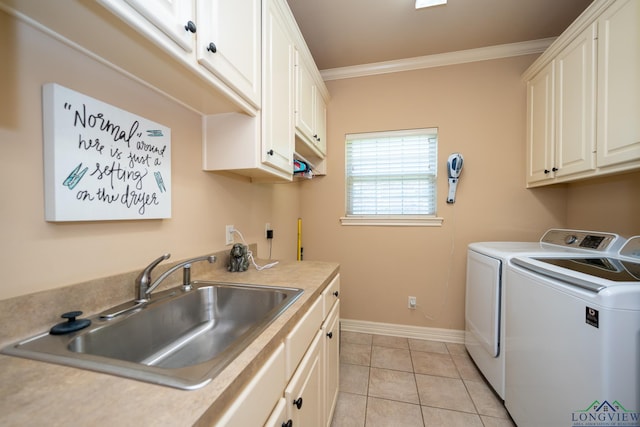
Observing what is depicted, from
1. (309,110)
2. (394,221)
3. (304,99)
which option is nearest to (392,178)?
(394,221)

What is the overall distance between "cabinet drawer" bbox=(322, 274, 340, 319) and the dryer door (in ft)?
3.47

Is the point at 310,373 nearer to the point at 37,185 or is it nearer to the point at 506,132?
the point at 37,185

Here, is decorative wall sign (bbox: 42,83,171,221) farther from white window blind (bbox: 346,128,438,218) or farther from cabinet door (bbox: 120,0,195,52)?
white window blind (bbox: 346,128,438,218)

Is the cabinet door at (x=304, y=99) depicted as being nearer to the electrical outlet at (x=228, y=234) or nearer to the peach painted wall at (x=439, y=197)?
the peach painted wall at (x=439, y=197)

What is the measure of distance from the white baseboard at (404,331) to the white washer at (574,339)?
0.84 metres

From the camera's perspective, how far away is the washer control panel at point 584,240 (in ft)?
4.93

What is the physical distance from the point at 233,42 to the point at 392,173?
1904 millimetres

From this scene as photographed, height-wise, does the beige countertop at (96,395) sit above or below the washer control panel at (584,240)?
below

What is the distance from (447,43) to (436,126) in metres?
0.68

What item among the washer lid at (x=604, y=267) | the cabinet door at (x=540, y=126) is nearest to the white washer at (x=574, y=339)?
the washer lid at (x=604, y=267)

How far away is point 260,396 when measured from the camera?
606 millimetres

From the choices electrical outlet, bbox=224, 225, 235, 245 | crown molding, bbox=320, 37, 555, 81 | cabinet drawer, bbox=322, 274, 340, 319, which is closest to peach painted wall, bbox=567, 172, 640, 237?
crown molding, bbox=320, 37, 555, 81

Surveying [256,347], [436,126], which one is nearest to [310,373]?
[256,347]

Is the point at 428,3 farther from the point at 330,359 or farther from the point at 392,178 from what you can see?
the point at 330,359
